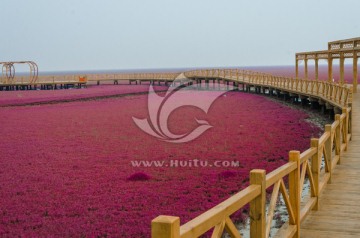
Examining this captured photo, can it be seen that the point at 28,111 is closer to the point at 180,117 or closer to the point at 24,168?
the point at 180,117

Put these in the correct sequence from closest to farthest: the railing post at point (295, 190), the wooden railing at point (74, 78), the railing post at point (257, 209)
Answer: the railing post at point (257, 209) → the railing post at point (295, 190) → the wooden railing at point (74, 78)

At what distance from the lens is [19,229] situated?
29.0ft

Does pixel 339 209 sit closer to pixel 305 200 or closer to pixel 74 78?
pixel 305 200

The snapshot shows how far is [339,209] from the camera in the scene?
22.6 ft

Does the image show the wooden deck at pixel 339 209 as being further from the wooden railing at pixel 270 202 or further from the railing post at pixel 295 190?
the railing post at pixel 295 190

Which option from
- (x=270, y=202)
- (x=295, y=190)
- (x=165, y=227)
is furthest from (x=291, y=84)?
(x=165, y=227)

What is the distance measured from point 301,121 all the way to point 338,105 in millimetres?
5340

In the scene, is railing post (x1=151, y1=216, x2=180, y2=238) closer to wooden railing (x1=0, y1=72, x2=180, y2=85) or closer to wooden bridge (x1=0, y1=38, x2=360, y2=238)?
wooden bridge (x1=0, y1=38, x2=360, y2=238)

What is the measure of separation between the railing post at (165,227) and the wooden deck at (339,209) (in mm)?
3613

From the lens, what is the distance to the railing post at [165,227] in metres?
2.76

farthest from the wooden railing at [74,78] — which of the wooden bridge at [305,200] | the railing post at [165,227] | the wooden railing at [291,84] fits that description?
the railing post at [165,227]

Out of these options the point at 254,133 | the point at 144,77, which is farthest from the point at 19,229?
the point at 144,77

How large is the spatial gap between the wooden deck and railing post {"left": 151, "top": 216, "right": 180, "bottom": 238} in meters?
3.61

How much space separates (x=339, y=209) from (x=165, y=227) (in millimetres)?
4858
